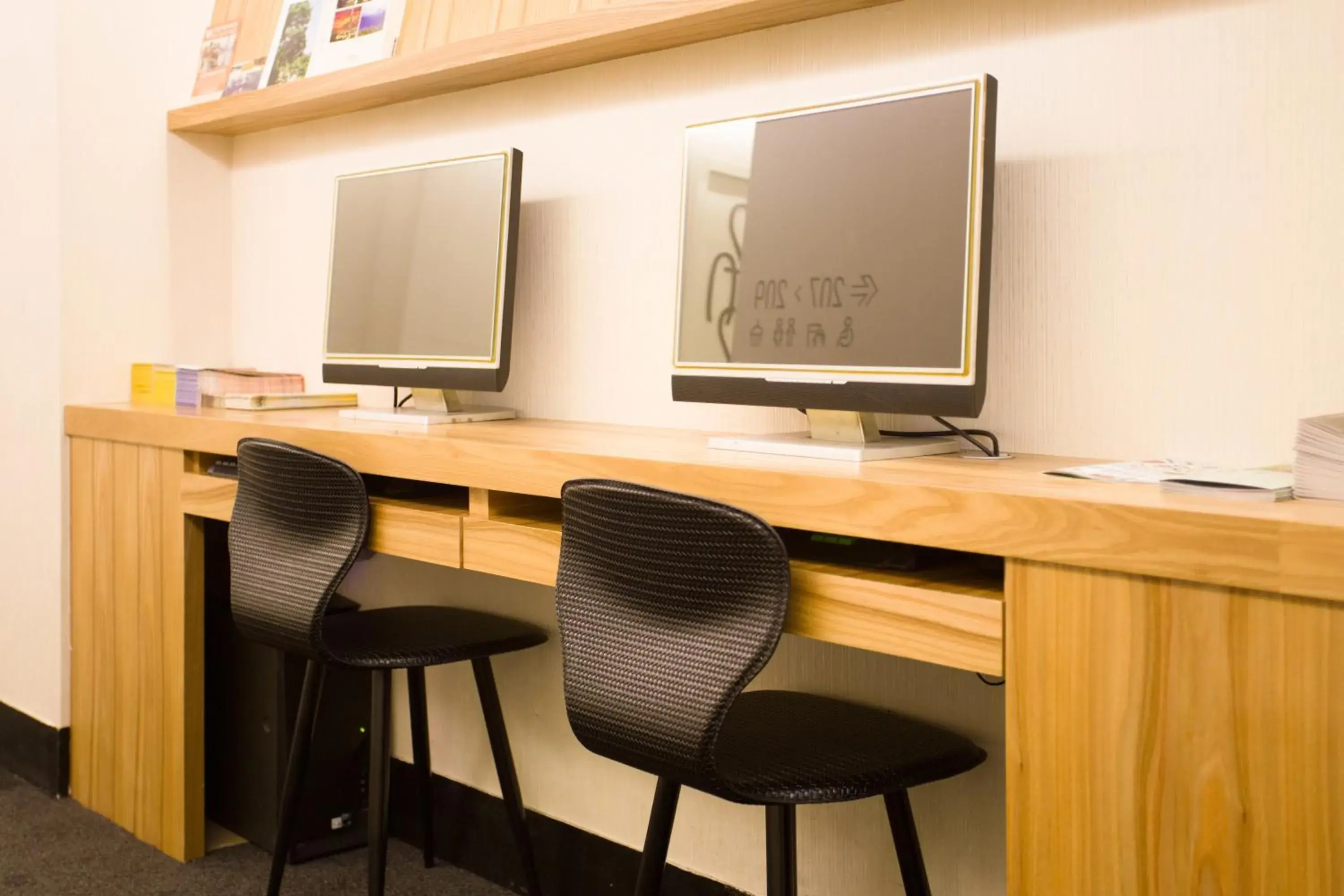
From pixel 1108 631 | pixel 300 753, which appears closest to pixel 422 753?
pixel 300 753

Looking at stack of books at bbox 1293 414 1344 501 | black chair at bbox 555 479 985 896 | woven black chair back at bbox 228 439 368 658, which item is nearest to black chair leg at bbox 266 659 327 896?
woven black chair back at bbox 228 439 368 658

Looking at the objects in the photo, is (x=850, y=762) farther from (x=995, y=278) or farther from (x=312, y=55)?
(x=312, y=55)

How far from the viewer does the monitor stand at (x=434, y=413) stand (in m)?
2.20

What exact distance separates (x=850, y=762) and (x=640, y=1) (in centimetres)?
123

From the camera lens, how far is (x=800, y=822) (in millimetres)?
1926

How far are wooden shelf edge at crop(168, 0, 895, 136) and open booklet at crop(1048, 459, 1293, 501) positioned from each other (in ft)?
2.68

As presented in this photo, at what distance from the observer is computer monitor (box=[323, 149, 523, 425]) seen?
2178 mm

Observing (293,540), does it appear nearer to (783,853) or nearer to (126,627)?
(126,627)

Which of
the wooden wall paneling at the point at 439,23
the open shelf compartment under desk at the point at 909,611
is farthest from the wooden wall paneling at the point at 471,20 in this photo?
the open shelf compartment under desk at the point at 909,611

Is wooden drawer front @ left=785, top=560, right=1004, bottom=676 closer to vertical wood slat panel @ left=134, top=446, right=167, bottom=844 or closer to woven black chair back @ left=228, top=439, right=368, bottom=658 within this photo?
woven black chair back @ left=228, top=439, right=368, bottom=658

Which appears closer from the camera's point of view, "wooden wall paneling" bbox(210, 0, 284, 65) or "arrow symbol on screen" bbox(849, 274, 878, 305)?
"arrow symbol on screen" bbox(849, 274, 878, 305)

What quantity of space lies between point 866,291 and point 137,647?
1.77m

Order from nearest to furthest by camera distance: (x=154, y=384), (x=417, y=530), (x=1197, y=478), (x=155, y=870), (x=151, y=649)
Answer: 1. (x=1197, y=478)
2. (x=417, y=530)
3. (x=155, y=870)
4. (x=151, y=649)
5. (x=154, y=384)

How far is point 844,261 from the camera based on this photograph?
65.5 inches
